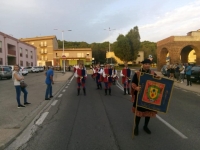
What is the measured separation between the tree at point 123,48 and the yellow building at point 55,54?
1112 centimetres

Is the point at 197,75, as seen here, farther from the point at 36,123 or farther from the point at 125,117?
the point at 36,123

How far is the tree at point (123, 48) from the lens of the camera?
65.9 m

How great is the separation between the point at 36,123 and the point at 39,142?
5.52 feet

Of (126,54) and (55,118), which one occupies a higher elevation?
(126,54)

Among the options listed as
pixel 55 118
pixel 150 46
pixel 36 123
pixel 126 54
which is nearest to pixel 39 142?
pixel 36 123

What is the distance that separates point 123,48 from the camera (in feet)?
217

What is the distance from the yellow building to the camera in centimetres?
7406

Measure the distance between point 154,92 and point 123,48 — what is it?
61.8 meters

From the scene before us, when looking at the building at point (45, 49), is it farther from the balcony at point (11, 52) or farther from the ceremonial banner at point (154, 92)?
the ceremonial banner at point (154, 92)

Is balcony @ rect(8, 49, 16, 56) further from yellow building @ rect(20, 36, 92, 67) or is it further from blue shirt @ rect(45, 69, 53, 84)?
blue shirt @ rect(45, 69, 53, 84)

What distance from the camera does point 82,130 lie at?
18.2 feet

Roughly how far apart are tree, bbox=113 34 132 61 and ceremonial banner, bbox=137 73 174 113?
201 ft

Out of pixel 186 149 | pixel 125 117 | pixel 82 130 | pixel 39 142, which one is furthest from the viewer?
pixel 125 117

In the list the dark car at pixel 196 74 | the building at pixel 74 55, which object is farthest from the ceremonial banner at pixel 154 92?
the building at pixel 74 55
